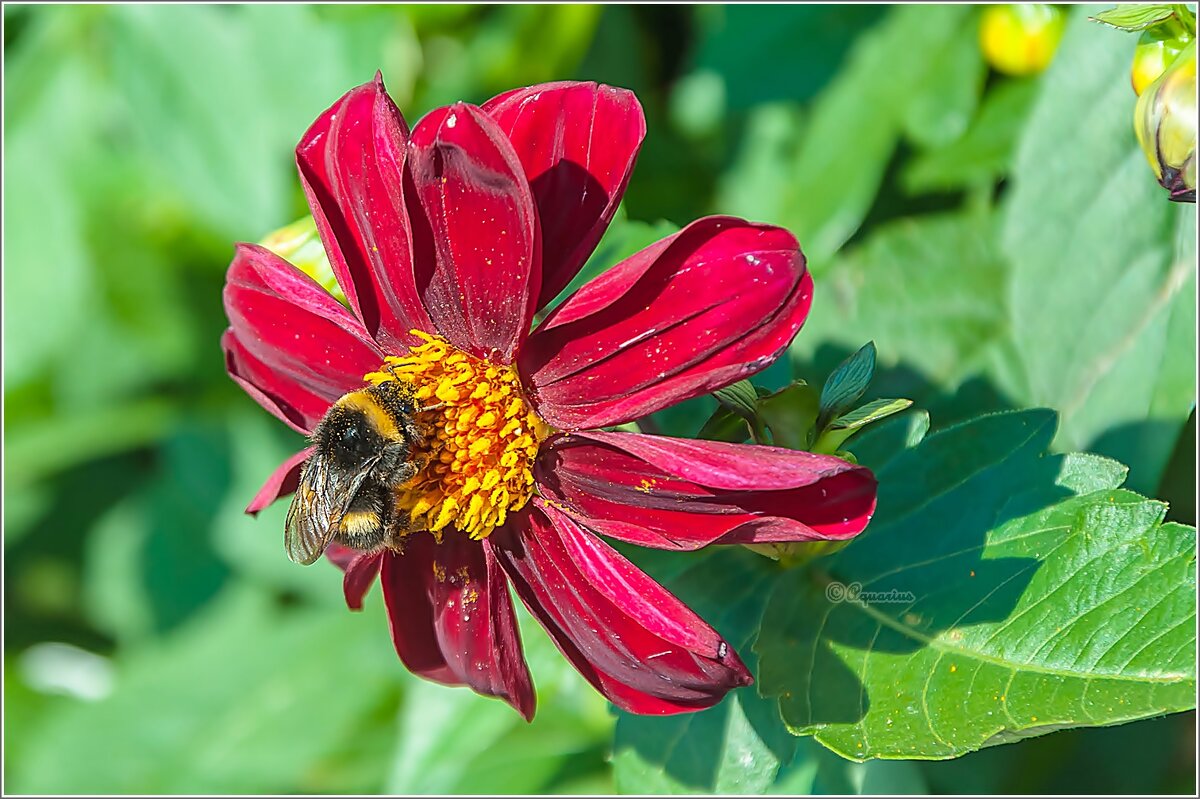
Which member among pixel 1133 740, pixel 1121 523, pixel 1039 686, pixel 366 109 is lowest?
→ pixel 1133 740

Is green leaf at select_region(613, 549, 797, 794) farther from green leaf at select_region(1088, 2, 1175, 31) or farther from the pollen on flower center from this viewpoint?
green leaf at select_region(1088, 2, 1175, 31)

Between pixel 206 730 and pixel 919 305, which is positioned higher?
pixel 919 305

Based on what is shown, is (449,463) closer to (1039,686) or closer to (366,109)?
(366,109)

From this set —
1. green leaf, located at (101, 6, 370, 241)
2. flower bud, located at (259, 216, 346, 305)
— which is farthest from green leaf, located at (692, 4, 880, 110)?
flower bud, located at (259, 216, 346, 305)

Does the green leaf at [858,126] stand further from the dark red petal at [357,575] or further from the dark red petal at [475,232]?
the dark red petal at [357,575]

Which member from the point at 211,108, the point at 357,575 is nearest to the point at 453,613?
the point at 357,575

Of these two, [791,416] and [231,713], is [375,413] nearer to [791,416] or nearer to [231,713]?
[791,416]

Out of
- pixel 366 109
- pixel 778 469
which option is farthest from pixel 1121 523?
pixel 366 109
